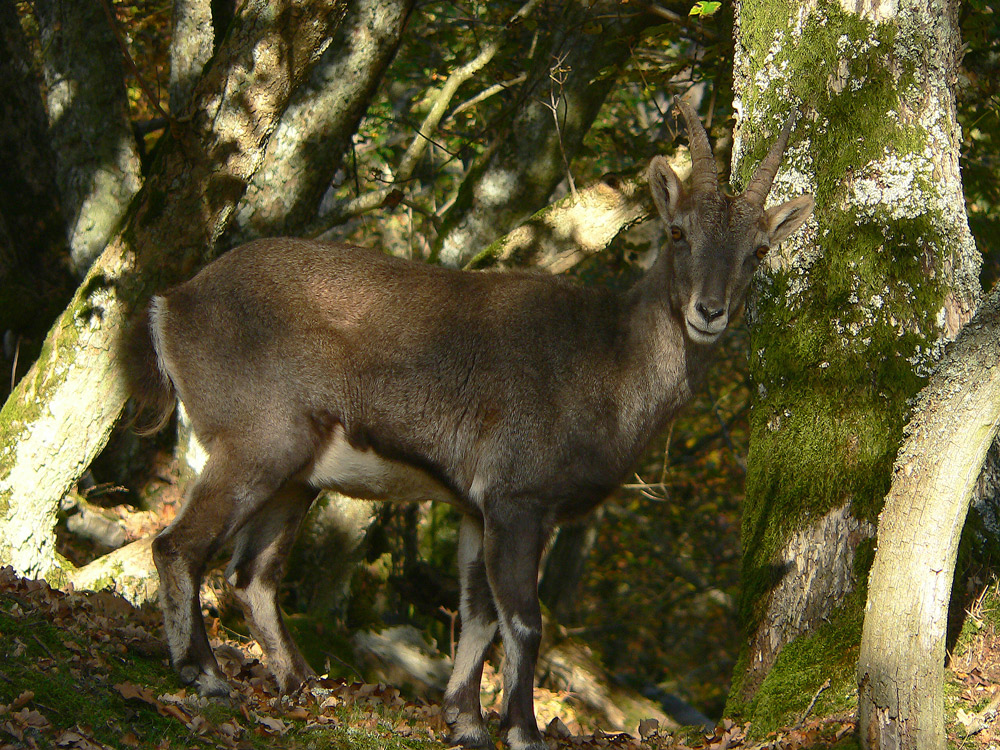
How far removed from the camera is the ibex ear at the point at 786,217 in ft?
18.8

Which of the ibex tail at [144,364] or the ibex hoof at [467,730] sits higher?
the ibex tail at [144,364]

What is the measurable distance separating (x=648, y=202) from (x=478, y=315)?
3.92 m

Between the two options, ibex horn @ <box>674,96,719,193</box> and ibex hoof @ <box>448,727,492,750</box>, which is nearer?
ibex hoof @ <box>448,727,492,750</box>

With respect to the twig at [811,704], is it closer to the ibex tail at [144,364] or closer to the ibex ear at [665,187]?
the ibex ear at [665,187]

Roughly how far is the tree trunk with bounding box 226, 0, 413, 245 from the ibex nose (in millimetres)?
4452

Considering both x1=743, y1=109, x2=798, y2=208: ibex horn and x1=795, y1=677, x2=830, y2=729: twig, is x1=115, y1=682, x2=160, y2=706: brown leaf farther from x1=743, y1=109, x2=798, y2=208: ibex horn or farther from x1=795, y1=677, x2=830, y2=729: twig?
x1=743, y1=109, x2=798, y2=208: ibex horn

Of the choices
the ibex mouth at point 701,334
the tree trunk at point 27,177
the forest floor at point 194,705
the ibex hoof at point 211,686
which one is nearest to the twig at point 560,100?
the ibex mouth at point 701,334

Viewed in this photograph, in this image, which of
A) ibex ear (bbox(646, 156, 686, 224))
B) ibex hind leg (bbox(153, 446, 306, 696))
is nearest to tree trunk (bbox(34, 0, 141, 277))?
ibex hind leg (bbox(153, 446, 306, 696))

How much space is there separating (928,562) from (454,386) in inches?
105

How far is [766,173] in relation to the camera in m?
5.93

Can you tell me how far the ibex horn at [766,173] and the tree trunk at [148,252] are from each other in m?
3.50

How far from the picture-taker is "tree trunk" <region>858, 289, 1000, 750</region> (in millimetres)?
4367

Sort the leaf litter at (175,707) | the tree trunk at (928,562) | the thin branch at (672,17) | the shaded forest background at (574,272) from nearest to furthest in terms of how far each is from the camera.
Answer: the leaf litter at (175,707), the tree trunk at (928,562), the thin branch at (672,17), the shaded forest background at (574,272)

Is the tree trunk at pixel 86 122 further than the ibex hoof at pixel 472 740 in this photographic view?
Yes
